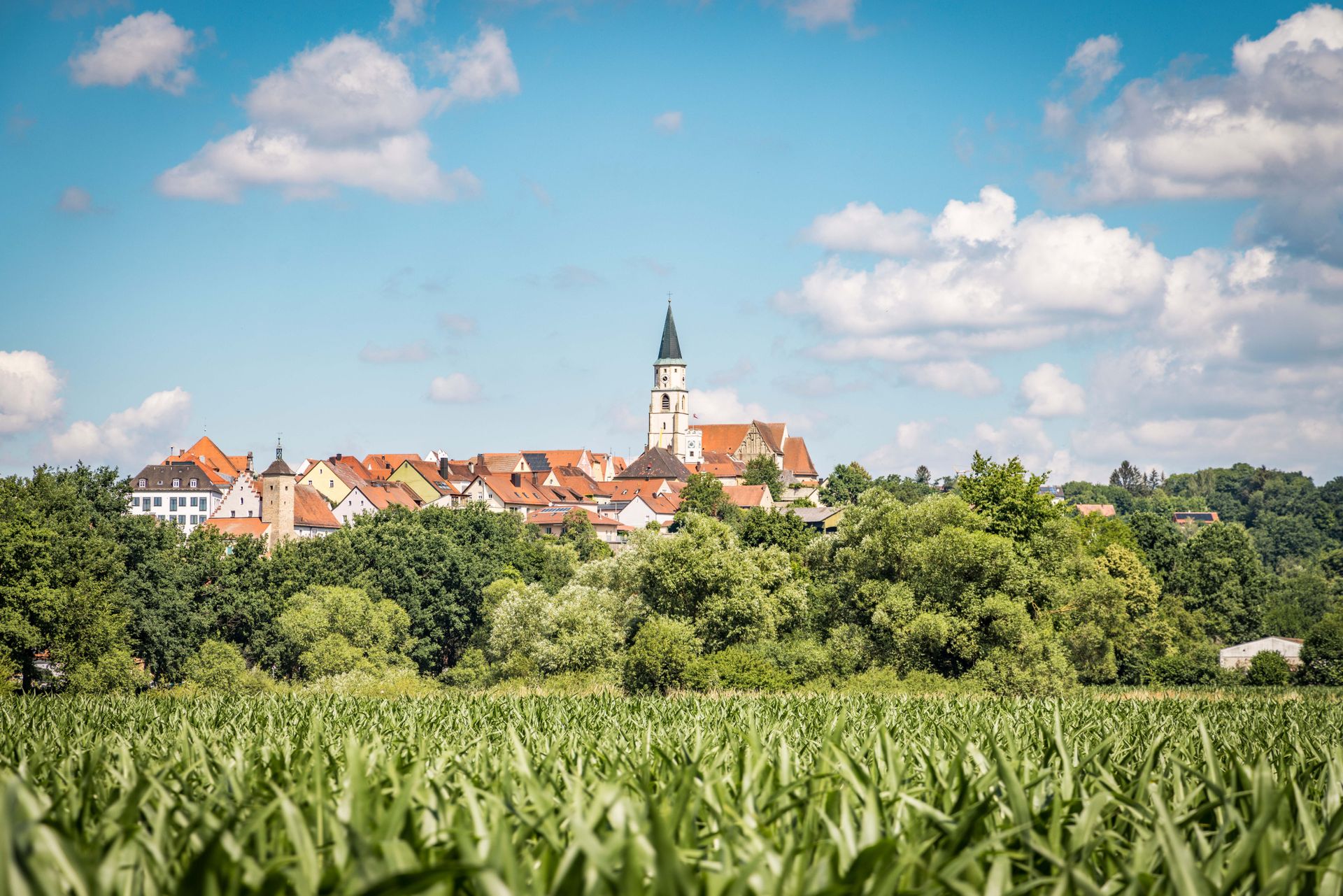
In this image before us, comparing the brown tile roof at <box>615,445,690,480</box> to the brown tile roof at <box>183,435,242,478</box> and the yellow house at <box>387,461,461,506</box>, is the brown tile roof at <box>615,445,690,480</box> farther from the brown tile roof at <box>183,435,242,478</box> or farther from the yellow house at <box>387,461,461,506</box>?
the brown tile roof at <box>183,435,242,478</box>

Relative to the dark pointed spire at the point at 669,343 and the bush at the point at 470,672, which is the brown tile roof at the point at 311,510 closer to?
the bush at the point at 470,672

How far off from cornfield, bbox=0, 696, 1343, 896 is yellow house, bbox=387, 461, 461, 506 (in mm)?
120151

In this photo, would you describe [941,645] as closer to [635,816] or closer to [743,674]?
[743,674]

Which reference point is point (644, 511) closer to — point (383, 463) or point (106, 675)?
point (383, 463)

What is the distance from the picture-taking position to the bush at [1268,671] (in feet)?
183

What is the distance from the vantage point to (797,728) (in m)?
12.1

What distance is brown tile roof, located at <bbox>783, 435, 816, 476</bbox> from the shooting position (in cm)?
17925

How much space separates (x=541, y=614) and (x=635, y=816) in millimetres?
46703

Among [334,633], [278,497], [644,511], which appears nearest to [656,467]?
[644,511]

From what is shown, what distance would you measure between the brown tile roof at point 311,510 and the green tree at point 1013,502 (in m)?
63.7

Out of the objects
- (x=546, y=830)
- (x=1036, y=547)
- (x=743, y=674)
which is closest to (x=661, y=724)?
(x=546, y=830)

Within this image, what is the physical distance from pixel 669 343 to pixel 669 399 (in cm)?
829

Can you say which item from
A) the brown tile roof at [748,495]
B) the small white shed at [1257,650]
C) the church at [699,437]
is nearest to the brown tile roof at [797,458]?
the church at [699,437]

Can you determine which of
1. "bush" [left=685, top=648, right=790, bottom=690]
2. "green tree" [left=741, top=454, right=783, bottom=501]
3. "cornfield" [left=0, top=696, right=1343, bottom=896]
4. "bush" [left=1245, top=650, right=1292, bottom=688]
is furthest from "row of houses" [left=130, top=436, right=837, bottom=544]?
"cornfield" [left=0, top=696, right=1343, bottom=896]
